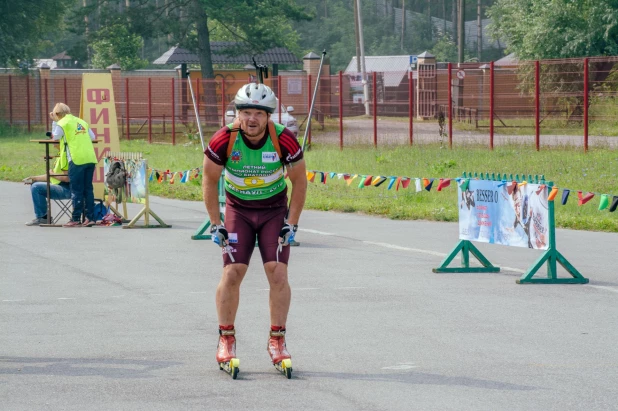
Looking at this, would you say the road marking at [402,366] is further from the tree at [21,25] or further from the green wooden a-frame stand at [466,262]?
the tree at [21,25]

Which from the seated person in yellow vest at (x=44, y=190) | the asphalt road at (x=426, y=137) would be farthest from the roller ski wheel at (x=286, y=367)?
the asphalt road at (x=426, y=137)

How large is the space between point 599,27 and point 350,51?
59357 millimetres

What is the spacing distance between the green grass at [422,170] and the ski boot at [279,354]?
9.46 metres

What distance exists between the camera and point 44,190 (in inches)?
653

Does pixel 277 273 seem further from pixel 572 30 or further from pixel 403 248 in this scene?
pixel 572 30

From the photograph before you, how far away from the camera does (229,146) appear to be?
712 centimetres

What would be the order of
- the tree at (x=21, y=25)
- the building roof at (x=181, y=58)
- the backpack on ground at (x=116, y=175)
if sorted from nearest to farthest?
the backpack on ground at (x=116, y=175) < the tree at (x=21, y=25) < the building roof at (x=181, y=58)

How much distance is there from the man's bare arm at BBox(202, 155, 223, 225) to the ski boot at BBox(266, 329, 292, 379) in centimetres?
82

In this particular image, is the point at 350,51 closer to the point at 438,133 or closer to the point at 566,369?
the point at 438,133

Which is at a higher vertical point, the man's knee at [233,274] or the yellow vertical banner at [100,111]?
the yellow vertical banner at [100,111]

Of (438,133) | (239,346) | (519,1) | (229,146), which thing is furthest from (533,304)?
(519,1)

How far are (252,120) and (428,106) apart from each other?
114ft

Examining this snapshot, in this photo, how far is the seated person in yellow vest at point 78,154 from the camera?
1603cm

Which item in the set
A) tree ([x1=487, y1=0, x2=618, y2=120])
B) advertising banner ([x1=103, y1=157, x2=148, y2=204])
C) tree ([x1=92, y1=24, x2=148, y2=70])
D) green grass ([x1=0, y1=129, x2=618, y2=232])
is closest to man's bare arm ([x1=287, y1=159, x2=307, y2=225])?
advertising banner ([x1=103, y1=157, x2=148, y2=204])
